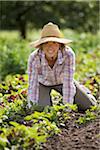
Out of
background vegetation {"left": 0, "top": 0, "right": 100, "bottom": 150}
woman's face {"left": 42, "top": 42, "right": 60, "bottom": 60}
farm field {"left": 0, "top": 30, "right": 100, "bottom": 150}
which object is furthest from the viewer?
woman's face {"left": 42, "top": 42, "right": 60, "bottom": 60}

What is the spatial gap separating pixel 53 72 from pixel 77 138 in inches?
56.5

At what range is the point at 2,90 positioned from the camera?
728 cm

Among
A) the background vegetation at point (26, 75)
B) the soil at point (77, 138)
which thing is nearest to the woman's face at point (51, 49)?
the background vegetation at point (26, 75)

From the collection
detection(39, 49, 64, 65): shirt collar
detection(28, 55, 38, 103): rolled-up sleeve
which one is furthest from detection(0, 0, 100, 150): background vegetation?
detection(39, 49, 64, 65): shirt collar

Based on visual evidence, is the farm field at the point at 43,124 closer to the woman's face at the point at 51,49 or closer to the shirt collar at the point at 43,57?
the shirt collar at the point at 43,57

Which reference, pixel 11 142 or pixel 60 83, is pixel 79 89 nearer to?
pixel 60 83

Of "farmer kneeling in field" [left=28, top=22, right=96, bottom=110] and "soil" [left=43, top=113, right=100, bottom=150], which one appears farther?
"farmer kneeling in field" [left=28, top=22, right=96, bottom=110]

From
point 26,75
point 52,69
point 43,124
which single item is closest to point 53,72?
point 52,69

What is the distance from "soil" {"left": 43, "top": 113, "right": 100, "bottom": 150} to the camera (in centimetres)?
473

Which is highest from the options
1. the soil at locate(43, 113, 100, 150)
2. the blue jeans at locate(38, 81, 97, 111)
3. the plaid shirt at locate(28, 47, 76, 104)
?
the plaid shirt at locate(28, 47, 76, 104)

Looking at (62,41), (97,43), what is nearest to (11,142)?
(62,41)

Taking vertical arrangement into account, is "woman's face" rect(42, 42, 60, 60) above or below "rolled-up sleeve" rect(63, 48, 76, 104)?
above

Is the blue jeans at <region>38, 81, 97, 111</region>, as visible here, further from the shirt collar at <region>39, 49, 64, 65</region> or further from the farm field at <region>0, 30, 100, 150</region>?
the shirt collar at <region>39, 49, 64, 65</region>

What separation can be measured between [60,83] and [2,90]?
1.20 m
